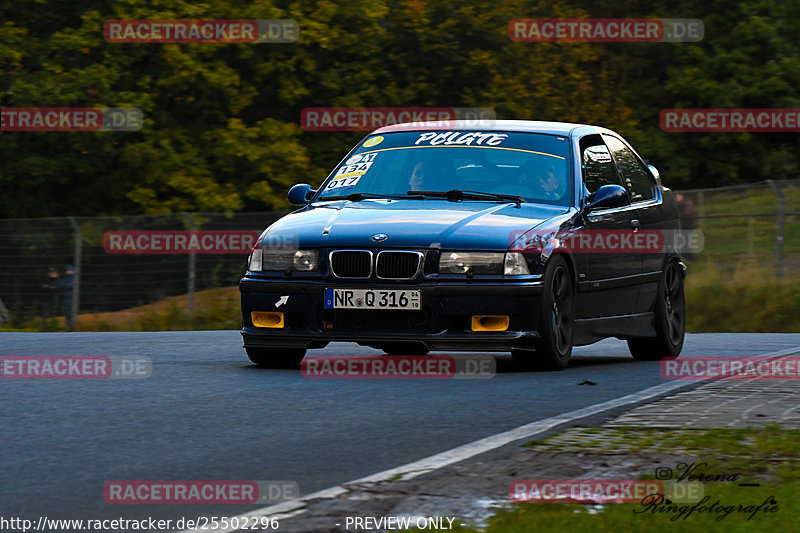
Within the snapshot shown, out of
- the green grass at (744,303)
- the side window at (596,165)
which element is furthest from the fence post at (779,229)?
the side window at (596,165)

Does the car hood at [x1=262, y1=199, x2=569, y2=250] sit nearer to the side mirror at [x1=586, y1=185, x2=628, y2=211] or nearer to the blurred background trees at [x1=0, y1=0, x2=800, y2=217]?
the side mirror at [x1=586, y1=185, x2=628, y2=211]

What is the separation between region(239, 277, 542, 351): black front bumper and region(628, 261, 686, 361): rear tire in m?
2.60

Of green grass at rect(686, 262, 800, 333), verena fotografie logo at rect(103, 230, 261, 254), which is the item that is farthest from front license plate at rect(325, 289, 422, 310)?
verena fotografie logo at rect(103, 230, 261, 254)

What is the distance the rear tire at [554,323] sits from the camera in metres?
10.4

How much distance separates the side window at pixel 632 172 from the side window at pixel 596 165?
0.20m

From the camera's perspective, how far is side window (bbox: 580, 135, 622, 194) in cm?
1195

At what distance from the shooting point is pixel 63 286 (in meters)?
23.6

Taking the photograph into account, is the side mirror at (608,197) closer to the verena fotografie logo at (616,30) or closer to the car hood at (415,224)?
the car hood at (415,224)

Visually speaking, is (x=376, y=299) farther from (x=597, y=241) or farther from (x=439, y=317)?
(x=597, y=241)

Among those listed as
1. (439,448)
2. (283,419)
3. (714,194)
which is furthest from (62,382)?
(714,194)

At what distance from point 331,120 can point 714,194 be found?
966 centimetres

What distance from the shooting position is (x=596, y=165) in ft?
40.2

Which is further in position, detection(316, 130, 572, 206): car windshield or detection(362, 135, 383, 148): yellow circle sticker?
detection(362, 135, 383, 148): yellow circle sticker

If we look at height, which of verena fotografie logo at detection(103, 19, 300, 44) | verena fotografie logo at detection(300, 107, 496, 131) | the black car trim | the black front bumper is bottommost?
the black front bumper
